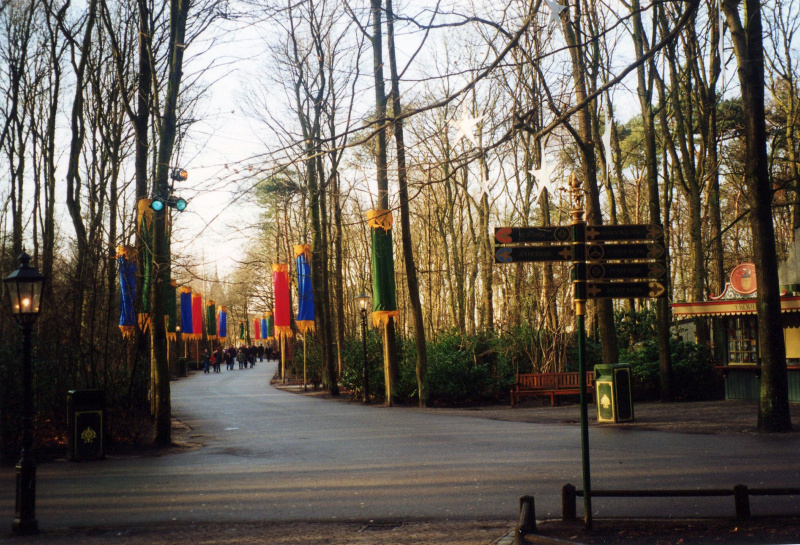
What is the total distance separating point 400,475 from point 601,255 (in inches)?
189

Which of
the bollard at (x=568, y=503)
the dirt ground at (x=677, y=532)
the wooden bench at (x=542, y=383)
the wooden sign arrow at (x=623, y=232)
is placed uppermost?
the wooden sign arrow at (x=623, y=232)

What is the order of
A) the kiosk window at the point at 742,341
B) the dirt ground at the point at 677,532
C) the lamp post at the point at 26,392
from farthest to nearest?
the kiosk window at the point at 742,341, the lamp post at the point at 26,392, the dirt ground at the point at 677,532

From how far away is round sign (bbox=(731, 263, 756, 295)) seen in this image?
65.2 ft

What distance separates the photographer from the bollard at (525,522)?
21.1 feet

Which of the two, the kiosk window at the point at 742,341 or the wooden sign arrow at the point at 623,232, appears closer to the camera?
the wooden sign arrow at the point at 623,232

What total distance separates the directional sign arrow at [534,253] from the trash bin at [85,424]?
8602 millimetres

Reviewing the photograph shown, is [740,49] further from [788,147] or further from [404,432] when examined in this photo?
[788,147]

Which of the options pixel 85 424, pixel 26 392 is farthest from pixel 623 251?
pixel 85 424

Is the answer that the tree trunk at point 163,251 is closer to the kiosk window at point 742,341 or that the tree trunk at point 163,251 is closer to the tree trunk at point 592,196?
the tree trunk at point 592,196

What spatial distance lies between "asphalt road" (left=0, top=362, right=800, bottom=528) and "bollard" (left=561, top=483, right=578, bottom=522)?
644 mm

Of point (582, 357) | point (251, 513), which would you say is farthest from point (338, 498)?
point (582, 357)

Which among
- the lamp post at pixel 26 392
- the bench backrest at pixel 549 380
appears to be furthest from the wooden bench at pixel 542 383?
the lamp post at pixel 26 392

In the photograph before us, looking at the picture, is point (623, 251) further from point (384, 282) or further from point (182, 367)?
point (182, 367)

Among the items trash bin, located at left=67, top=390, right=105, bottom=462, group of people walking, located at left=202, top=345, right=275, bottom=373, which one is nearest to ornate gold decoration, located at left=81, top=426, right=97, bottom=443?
trash bin, located at left=67, top=390, right=105, bottom=462
